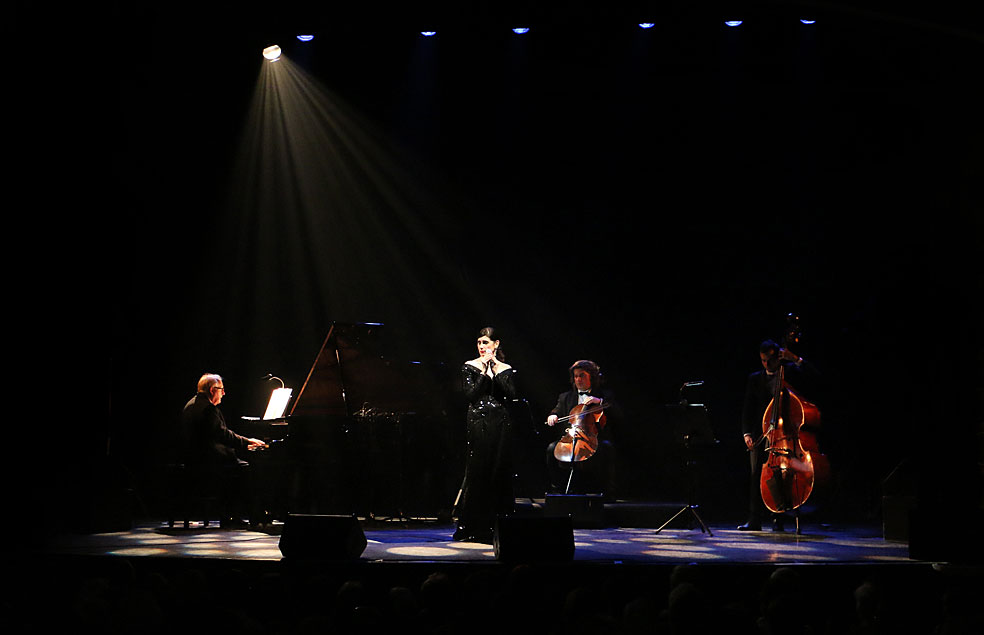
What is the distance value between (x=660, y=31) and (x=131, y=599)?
25.3 ft

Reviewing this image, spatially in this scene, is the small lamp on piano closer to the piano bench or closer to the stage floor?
the piano bench

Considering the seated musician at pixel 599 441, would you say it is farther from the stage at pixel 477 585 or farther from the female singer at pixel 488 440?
the female singer at pixel 488 440

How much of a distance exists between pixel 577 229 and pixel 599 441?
2.56 metres

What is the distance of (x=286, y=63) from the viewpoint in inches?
412

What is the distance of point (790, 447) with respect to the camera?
7.75 meters

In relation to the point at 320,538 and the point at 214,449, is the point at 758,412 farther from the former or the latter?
the point at 214,449

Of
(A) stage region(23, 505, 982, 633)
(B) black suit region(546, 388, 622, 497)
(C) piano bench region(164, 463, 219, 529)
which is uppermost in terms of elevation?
(B) black suit region(546, 388, 622, 497)

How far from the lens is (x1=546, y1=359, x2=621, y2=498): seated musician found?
941 cm

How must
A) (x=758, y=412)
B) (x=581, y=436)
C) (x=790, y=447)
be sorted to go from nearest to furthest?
1. (x=790, y=447)
2. (x=758, y=412)
3. (x=581, y=436)

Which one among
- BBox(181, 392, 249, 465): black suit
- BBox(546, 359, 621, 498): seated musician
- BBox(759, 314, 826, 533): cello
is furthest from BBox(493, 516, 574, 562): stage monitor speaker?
BBox(181, 392, 249, 465): black suit

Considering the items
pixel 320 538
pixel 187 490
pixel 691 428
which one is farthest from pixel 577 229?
pixel 320 538

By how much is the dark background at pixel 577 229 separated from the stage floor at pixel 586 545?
2004mm

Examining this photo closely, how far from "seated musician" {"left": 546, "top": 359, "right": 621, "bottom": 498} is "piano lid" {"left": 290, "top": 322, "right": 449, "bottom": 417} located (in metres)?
1.55

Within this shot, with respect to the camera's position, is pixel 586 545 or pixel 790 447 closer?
pixel 586 545
